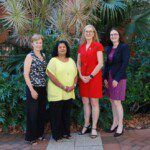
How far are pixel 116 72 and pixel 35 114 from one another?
1.48 meters

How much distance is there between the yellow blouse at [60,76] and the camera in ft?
19.2

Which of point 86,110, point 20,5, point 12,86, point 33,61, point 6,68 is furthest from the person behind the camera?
point 20,5

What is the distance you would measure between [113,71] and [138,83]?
1.08 m

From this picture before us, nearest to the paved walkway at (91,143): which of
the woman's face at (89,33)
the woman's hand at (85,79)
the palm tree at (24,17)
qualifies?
the woman's hand at (85,79)

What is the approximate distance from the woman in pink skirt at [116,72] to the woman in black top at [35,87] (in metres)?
1.10

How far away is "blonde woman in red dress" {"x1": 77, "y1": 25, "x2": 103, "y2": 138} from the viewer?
19.8 ft

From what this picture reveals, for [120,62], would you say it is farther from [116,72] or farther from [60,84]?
[60,84]

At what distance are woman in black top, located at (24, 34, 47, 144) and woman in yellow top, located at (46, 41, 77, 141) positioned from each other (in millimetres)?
131

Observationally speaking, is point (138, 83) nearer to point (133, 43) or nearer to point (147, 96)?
point (147, 96)

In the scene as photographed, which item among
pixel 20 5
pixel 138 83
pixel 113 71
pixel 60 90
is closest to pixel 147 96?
pixel 138 83

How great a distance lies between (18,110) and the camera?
6812mm

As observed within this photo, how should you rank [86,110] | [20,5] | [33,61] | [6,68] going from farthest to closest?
[20,5]
[6,68]
[86,110]
[33,61]

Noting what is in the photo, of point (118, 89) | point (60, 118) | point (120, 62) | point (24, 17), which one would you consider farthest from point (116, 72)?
point (24, 17)

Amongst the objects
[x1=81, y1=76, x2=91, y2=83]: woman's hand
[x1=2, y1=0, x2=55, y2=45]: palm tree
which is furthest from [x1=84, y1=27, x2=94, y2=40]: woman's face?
[x1=2, y1=0, x2=55, y2=45]: palm tree
